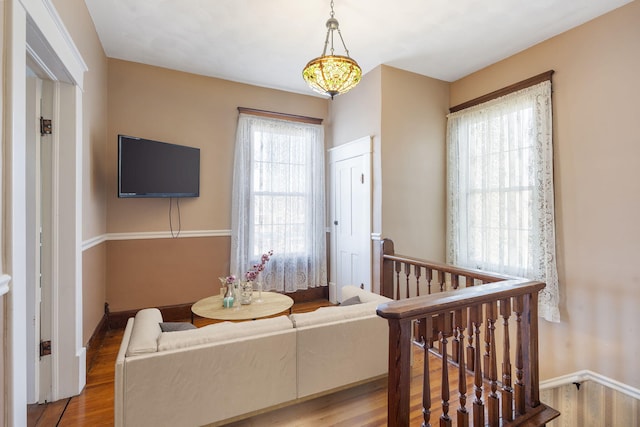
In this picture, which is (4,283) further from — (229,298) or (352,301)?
(352,301)

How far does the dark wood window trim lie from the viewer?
3058 millimetres

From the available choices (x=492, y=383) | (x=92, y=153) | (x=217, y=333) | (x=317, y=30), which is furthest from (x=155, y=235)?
(x=492, y=383)

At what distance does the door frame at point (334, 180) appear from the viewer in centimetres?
376

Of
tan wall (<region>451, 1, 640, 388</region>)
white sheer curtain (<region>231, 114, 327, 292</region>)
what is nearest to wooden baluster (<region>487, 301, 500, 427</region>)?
tan wall (<region>451, 1, 640, 388</region>)

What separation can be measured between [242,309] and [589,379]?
3025 millimetres

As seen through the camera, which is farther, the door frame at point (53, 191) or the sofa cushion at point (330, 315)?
the sofa cushion at point (330, 315)

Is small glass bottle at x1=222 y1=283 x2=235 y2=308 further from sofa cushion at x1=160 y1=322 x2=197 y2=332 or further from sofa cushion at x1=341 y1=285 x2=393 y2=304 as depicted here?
sofa cushion at x1=341 y1=285 x2=393 y2=304

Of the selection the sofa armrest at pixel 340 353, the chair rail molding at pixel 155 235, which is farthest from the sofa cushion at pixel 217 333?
the chair rail molding at pixel 155 235

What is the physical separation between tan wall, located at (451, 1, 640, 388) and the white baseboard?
40 millimetres

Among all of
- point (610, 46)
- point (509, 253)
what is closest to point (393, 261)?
point (509, 253)

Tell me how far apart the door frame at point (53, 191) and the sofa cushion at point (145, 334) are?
413mm

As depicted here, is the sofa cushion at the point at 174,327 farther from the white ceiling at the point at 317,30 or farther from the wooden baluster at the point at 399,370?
the white ceiling at the point at 317,30

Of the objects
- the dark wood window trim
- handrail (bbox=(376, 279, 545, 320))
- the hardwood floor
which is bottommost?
the hardwood floor

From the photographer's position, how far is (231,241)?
13.1 ft
